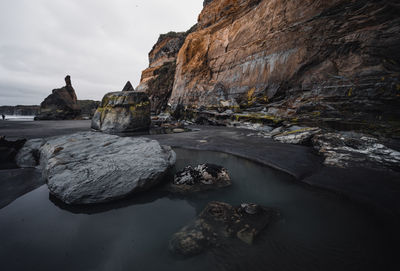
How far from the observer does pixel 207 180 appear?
2748 millimetres

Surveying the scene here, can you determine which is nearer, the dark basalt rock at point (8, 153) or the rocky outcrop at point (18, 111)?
the dark basalt rock at point (8, 153)

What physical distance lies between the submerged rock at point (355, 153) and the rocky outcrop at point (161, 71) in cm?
2643

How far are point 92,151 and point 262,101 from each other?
11395 millimetres

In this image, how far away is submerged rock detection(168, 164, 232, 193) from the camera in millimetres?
2625

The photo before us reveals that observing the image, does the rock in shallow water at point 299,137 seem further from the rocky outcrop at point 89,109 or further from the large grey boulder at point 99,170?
the rocky outcrop at point 89,109

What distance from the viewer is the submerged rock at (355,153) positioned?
10.7 feet

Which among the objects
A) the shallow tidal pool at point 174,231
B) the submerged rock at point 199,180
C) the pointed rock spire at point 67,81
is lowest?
the shallow tidal pool at point 174,231

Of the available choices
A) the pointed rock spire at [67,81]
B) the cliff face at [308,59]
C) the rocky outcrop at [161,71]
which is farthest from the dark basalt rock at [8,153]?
the pointed rock spire at [67,81]

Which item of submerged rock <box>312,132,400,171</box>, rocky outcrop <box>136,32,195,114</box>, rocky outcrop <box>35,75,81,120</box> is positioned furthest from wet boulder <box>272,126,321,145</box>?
rocky outcrop <box>35,75,81,120</box>

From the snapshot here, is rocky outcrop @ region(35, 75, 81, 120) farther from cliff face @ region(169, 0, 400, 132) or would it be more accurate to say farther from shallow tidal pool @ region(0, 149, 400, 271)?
shallow tidal pool @ region(0, 149, 400, 271)

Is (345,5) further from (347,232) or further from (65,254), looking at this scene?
(65,254)

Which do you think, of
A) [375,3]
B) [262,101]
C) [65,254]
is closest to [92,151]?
→ [65,254]

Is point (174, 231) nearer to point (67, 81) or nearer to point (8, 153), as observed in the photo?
point (8, 153)

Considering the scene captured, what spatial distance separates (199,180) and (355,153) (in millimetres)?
4043
